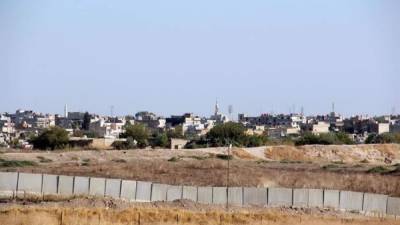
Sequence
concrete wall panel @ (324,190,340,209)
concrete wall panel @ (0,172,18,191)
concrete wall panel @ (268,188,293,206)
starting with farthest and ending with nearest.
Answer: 1. concrete wall panel @ (324,190,340,209)
2. concrete wall panel @ (268,188,293,206)
3. concrete wall panel @ (0,172,18,191)

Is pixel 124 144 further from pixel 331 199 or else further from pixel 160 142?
pixel 331 199

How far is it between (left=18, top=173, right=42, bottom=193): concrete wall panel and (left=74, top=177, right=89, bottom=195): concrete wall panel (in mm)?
2167

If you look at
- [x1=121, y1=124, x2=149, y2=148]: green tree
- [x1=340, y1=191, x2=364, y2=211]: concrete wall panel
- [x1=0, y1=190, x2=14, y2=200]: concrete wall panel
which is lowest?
[x1=0, y1=190, x2=14, y2=200]: concrete wall panel

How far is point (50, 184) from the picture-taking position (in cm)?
5594

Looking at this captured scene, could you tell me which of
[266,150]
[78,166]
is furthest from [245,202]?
[266,150]

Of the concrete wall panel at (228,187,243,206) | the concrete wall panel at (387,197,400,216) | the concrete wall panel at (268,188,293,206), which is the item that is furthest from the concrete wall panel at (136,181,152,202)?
the concrete wall panel at (387,197,400,216)

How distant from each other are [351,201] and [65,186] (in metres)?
17.6

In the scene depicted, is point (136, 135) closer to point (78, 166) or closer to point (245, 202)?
point (78, 166)

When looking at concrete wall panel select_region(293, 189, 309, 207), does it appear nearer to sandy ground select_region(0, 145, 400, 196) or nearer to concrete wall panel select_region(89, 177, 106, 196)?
sandy ground select_region(0, 145, 400, 196)

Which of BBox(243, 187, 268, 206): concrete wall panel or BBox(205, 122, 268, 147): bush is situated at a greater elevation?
BBox(205, 122, 268, 147): bush

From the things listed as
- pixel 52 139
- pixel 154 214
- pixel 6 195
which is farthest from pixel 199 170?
pixel 52 139

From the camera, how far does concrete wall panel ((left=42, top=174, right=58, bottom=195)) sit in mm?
55625

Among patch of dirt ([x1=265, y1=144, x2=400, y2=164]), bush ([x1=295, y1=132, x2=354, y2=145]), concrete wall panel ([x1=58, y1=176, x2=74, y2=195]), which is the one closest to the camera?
concrete wall panel ([x1=58, y1=176, x2=74, y2=195])

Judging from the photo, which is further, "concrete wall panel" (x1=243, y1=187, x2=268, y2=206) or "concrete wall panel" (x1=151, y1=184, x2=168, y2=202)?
"concrete wall panel" (x1=243, y1=187, x2=268, y2=206)
